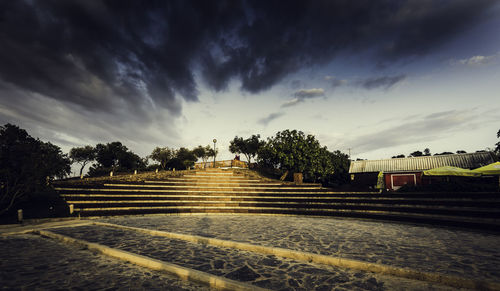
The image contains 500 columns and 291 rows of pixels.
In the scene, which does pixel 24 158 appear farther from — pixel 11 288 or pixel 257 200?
pixel 257 200

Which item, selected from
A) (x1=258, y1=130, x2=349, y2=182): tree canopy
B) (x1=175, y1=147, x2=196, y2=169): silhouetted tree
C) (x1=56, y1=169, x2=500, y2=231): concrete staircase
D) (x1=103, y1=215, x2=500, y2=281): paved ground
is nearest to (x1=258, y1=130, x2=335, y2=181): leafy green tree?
(x1=258, y1=130, x2=349, y2=182): tree canopy

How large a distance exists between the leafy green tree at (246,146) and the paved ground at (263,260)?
43634 millimetres

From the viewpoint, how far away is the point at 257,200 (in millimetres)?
13758

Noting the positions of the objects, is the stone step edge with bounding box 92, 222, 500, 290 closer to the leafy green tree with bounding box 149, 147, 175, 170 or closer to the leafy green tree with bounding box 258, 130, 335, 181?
the leafy green tree with bounding box 258, 130, 335, 181

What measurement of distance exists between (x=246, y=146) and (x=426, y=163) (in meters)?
34.6

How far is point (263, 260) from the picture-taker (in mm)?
4543

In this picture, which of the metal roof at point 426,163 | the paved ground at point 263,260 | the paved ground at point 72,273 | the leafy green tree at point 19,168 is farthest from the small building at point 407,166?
the leafy green tree at point 19,168

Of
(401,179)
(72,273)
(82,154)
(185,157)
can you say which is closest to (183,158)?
(185,157)

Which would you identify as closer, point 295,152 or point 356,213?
point 356,213

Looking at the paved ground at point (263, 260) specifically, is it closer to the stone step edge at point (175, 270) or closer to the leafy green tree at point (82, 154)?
the stone step edge at point (175, 270)

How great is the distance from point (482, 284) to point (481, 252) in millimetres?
2395

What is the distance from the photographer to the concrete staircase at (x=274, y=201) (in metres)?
8.15

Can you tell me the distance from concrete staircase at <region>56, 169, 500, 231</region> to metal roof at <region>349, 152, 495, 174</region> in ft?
56.3

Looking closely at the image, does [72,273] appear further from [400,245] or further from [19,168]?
[19,168]
